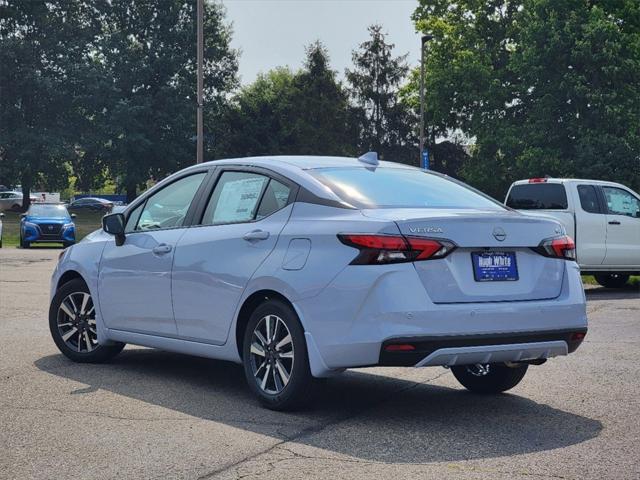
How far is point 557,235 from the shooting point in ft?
22.1

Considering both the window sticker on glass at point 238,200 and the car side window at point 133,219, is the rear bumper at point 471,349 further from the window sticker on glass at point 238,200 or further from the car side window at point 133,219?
the car side window at point 133,219

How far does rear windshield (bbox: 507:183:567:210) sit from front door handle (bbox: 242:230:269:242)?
1167cm

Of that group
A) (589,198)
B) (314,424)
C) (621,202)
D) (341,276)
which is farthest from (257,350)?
(621,202)

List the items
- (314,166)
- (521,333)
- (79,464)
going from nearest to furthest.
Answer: (79,464), (521,333), (314,166)

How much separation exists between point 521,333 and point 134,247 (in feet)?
10.8

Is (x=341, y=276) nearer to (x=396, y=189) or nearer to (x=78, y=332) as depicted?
(x=396, y=189)

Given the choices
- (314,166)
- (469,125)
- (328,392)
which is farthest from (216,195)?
(469,125)

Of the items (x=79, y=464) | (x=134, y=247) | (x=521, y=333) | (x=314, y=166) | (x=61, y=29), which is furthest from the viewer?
(x=61, y=29)

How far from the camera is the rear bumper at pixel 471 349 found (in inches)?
236

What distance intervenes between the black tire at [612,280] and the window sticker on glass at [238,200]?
1326cm

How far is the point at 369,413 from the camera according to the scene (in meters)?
6.64

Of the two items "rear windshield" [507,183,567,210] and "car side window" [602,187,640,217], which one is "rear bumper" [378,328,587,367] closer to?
"rear windshield" [507,183,567,210]

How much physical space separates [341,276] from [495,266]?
953 millimetres

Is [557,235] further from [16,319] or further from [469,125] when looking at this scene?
[469,125]
